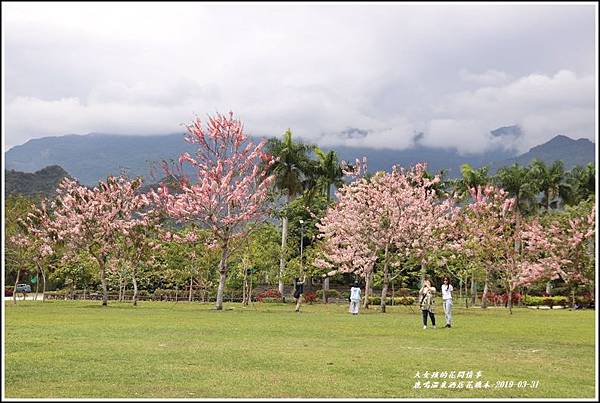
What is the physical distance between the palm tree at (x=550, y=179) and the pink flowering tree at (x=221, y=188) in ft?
118

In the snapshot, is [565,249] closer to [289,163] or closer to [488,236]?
[488,236]

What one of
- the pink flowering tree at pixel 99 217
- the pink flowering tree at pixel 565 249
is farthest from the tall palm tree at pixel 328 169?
the pink flowering tree at pixel 99 217

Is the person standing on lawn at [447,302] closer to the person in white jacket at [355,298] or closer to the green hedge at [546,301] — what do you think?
the person in white jacket at [355,298]

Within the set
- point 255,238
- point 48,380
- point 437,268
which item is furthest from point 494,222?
point 48,380

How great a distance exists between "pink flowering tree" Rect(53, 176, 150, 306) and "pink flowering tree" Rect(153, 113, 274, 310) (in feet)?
8.02

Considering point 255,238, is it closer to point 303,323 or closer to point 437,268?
point 437,268

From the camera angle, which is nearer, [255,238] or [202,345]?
[202,345]

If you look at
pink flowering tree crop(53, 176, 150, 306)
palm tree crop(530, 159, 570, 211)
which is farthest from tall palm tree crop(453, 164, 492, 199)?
pink flowering tree crop(53, 176, 150, 306)

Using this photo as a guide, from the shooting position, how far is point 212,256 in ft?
148

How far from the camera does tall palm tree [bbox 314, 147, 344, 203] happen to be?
58.6m

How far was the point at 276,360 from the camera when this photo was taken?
43.5 ft

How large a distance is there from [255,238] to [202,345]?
2982 centimetres

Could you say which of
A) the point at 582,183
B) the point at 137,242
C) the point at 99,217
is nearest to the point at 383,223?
the point at 137,242

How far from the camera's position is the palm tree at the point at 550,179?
65.6 m
